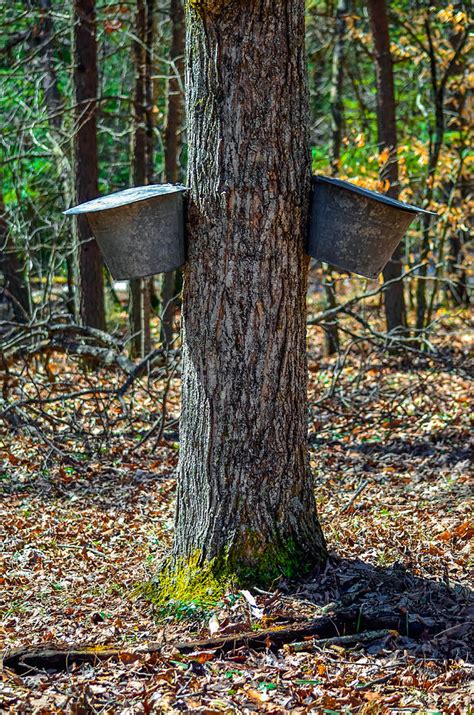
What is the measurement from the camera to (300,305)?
4148 millimetres

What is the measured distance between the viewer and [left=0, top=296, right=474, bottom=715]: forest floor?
3.40 meters

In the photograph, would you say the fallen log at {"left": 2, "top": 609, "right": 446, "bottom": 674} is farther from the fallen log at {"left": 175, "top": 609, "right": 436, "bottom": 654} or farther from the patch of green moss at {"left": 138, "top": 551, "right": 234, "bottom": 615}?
the patch of green moss at {"left": 138, "top": 551, "right": 234, "bottom": 615}

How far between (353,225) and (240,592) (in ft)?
6.34

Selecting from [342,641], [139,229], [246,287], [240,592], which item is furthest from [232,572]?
[139,229]

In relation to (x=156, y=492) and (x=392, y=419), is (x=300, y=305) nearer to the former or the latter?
(x=156, y=492)

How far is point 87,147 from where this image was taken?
10594 mm

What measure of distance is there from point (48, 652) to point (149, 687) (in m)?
0.53

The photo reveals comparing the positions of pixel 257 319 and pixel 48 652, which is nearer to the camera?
pixel 48 652

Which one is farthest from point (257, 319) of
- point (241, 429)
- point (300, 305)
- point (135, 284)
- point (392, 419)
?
point (135, 284)

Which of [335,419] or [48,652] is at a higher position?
[48,652]

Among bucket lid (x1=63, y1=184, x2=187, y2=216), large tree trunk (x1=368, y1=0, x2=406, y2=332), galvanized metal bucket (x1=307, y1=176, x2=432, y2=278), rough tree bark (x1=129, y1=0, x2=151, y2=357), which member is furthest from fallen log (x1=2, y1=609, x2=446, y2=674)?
rough tree bark (x1=129, y1=0, x2=151, y2=357)

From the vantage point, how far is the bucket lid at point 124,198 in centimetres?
378

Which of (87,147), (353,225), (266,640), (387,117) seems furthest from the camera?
(387,117)

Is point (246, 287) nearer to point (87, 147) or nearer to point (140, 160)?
point (87, 147)
